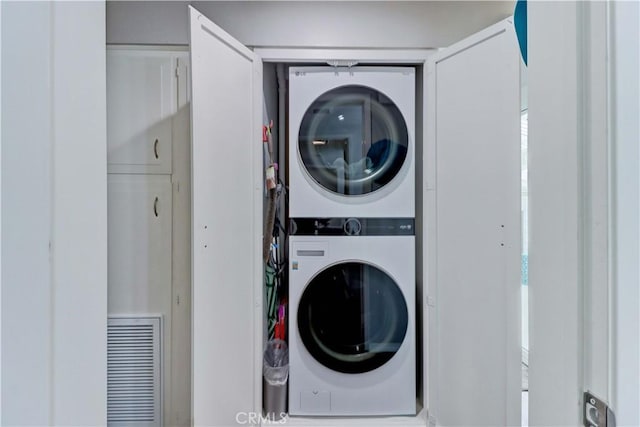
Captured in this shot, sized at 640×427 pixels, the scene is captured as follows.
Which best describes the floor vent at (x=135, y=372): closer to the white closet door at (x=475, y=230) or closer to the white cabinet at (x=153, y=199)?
the white cabinet at (x=153, y=199)

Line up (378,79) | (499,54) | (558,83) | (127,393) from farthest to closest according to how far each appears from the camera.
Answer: (378,79) < (127,393) < (499,54) < (558,83)

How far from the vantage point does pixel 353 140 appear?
1.57 m

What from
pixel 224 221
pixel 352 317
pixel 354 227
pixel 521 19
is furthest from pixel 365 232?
pixel 521 19

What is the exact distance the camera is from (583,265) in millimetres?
391

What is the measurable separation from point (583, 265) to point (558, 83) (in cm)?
27

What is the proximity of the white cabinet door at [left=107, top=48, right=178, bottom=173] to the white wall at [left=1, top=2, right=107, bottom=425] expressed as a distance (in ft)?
3.50

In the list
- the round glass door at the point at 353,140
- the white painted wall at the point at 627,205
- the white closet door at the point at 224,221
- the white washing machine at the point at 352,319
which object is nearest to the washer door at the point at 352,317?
the white washing machine at the point at 352,319

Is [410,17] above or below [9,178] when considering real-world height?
above

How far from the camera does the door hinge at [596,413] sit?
0.37m

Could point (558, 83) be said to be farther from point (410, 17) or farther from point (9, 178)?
point (410, 17)

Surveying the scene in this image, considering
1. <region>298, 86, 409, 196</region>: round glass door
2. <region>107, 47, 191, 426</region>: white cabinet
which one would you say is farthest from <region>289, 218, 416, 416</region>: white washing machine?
<region>107, 47, 191, 426</region>: white cabinet

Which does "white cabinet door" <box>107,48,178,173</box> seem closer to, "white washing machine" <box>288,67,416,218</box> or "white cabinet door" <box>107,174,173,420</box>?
"white cabinet door" <box>107,174,173,420</box>

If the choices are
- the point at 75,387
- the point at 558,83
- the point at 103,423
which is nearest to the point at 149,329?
the point at 103,423

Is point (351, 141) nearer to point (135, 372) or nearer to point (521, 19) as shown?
point (521, 19)
